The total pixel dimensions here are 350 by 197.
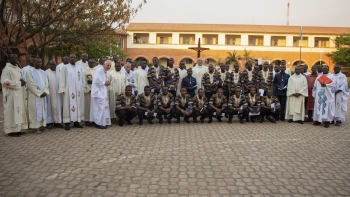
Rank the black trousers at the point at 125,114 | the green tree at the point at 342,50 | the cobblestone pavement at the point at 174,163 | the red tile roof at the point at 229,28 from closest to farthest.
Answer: the cobblestone pavement at the point at 174,163
the black trousers at the point at 125,114
the green tree at the point at 342,50
the red tile roof at the point at 229,28

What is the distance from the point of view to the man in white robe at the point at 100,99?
27.0ft

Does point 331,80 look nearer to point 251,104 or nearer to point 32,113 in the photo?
point 251,104

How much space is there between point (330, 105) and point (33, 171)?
28.7 ft

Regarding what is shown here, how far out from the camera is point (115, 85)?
9.23 meters

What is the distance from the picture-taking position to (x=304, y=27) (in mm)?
41719

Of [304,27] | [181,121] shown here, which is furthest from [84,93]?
[304,27]

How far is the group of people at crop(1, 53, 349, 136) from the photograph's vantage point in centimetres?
743

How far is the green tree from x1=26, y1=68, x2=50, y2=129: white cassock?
40.5 metres

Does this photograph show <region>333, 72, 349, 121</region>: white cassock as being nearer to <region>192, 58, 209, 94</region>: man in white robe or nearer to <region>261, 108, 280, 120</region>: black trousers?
<region>261, 108, 280, 120</region>: black trousers

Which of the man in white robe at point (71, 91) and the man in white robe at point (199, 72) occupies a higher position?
the man in white robe at point (199, 72)

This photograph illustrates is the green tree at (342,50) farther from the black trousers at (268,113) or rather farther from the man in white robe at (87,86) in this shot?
the man in white robe at (87,86)

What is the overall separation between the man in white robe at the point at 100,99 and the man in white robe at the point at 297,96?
6.07m

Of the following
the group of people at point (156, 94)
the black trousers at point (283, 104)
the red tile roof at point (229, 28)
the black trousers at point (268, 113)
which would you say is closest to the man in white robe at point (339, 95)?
the group of people at point (156, 94)

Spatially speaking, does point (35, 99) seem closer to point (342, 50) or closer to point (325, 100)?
point (325, 100)
